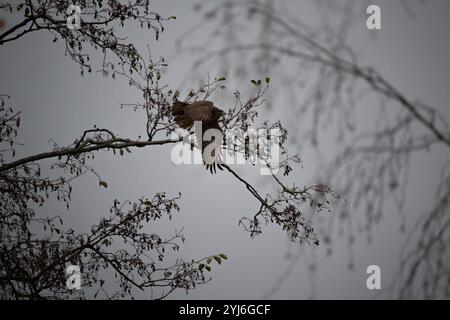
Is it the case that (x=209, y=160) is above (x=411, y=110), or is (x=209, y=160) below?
above

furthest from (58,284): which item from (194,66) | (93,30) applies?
(194,66)

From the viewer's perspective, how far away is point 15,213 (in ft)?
9.89

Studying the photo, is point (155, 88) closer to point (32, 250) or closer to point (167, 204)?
point (167, 204)

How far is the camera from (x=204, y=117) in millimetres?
3092

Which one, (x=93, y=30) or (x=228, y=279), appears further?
(x=228, y=279)

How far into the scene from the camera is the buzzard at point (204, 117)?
3094 mm

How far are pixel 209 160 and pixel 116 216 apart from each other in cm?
111

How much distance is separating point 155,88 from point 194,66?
8.09 feet

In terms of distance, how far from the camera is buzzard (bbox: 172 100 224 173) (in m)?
3.09
